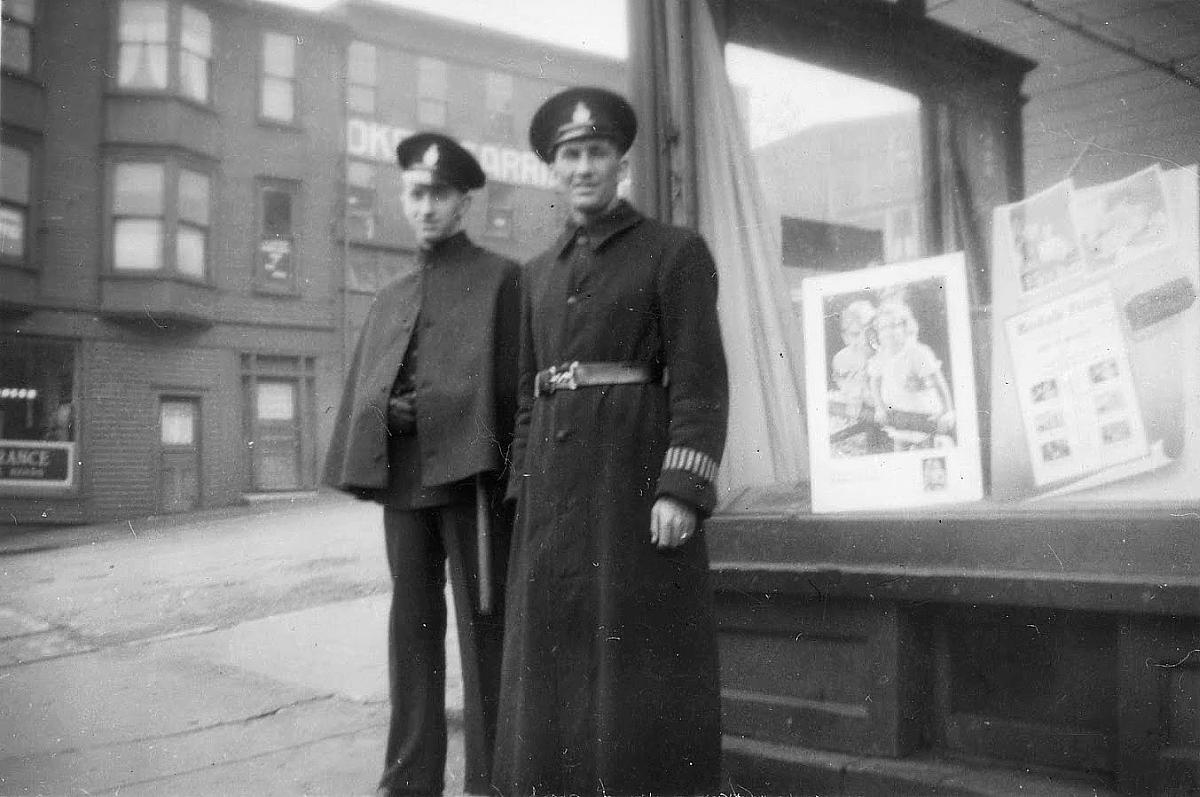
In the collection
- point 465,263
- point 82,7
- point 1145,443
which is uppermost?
point 82,7

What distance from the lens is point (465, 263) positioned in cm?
361

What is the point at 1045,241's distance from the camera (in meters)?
3.30

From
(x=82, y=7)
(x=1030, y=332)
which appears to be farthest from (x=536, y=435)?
(x=82, y=7)

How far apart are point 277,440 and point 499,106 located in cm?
497

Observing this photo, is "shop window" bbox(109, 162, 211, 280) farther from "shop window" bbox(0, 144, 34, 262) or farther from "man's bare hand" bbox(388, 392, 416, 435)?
"man's bare hand" bbox(388, 392, 416, 435)

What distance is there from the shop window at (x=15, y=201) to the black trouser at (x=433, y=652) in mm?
1760

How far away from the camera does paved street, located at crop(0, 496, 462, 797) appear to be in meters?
3.98

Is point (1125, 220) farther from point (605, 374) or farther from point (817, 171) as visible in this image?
point (605, 374)

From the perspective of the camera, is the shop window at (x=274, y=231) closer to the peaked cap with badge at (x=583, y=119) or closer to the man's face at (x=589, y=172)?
the peaked cap with badge at (x=583, y=119)

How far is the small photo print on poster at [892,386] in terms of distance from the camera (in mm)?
3334

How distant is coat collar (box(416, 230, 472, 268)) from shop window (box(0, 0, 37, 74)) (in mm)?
1622

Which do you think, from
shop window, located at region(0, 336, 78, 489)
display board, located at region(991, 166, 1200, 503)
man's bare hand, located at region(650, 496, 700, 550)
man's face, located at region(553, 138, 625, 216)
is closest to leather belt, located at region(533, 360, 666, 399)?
man's bare hand, located at region(650, 496, 700, 550)

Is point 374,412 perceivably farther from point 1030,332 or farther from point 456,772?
point 1030,332

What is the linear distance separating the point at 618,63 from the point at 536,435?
2137 millimetres
